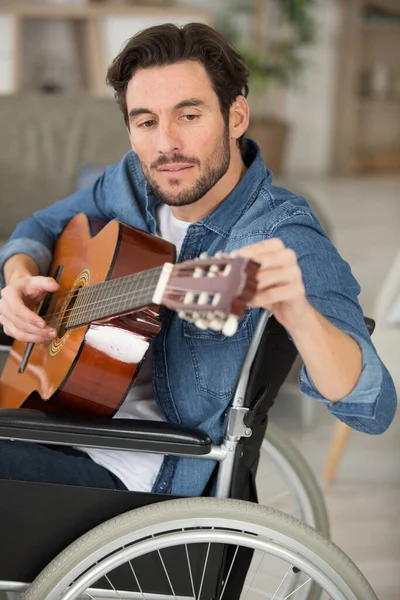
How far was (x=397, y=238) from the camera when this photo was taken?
16.5 feet

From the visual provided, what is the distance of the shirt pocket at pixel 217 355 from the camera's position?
1.25 m

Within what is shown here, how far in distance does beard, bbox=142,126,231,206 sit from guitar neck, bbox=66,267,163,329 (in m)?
0.17

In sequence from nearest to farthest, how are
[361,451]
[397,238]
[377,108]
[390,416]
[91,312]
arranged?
[390,416] < [91,312] < [361,451] < [397,238] < [377,108]

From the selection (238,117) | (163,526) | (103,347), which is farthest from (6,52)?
(163,526)

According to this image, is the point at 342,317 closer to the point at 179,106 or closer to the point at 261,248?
the point at 261,248

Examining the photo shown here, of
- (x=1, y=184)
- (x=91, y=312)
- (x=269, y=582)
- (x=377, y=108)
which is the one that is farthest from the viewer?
(x=377, y=108)

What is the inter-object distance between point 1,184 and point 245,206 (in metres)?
2.01

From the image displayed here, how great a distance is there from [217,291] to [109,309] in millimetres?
325

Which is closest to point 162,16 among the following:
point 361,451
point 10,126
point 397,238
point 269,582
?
point 397,238

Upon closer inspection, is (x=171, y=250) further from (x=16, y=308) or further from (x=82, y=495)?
(x=82, y=495)

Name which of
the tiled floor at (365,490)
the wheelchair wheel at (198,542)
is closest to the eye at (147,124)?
the wheelchair wheel at (198,542)

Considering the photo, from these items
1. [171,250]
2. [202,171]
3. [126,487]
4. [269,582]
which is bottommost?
[269,582]

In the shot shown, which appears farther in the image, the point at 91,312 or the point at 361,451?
the point at 361,451

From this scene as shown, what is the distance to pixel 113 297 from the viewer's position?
121 centimetres
